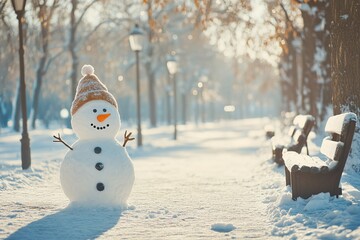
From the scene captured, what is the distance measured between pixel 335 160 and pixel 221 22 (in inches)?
493

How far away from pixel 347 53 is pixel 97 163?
14.9 feet

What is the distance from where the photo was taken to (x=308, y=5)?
13.9 meters

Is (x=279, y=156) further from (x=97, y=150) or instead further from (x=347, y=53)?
(x=97, y=150)

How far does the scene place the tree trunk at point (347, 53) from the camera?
7738 mm

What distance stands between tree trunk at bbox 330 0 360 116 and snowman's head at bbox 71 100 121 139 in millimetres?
4028

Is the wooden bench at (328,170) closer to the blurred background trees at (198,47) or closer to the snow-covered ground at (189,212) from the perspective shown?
the snow-covered ground at (189,212)

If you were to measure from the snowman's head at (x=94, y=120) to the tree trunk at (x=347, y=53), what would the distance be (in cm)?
403

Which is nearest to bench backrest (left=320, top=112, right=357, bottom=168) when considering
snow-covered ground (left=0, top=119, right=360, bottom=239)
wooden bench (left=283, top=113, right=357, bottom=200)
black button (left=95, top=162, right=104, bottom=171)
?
wooden bench (left=283, top=113, right=357, bottom=200)

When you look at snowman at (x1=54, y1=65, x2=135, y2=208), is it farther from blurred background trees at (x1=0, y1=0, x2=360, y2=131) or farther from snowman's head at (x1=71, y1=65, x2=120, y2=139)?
blurred background trees at (x1=0, y1=0, x2=360, y2=131)

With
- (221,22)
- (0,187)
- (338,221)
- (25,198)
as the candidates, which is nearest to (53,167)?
(0,187)

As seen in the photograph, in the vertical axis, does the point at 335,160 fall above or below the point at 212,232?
above

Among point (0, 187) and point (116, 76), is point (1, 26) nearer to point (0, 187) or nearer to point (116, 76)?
point (116, 76)

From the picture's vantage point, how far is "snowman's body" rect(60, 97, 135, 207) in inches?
243

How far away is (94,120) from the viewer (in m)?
6.30
